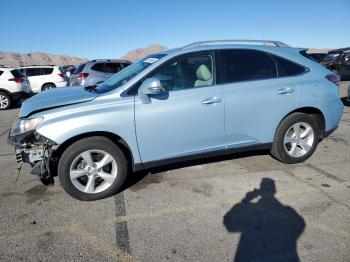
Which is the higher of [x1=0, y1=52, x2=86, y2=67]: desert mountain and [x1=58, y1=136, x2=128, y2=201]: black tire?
[x1=0, y1=52, x2=86, y2=67]: desert mountain

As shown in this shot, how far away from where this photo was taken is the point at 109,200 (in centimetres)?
386

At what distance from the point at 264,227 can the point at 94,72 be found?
10456 mm

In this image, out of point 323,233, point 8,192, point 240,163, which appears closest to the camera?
point 323,233

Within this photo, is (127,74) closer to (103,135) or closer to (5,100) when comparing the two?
(103,135)

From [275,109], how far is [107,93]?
7.50ft

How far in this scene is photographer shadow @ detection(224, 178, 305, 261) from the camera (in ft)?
9.11

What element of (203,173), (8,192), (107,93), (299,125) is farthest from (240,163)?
(8,192)

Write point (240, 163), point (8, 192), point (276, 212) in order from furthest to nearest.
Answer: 1. point (240, 163)
2. point (8, 192)
3. point (276, 212)

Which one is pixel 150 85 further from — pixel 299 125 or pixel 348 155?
pixel 348 155

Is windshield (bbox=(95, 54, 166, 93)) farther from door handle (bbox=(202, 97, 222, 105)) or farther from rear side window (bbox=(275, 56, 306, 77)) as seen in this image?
rear side window (bbox=(275, 56, 306, 77))

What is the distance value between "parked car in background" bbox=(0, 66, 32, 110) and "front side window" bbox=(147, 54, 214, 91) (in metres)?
10.2

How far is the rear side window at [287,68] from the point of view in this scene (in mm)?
4480

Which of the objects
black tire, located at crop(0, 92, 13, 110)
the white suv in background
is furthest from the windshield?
the white suv in background

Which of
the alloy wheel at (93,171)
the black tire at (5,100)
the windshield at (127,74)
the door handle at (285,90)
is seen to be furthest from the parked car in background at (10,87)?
the door handle at (285,90)
